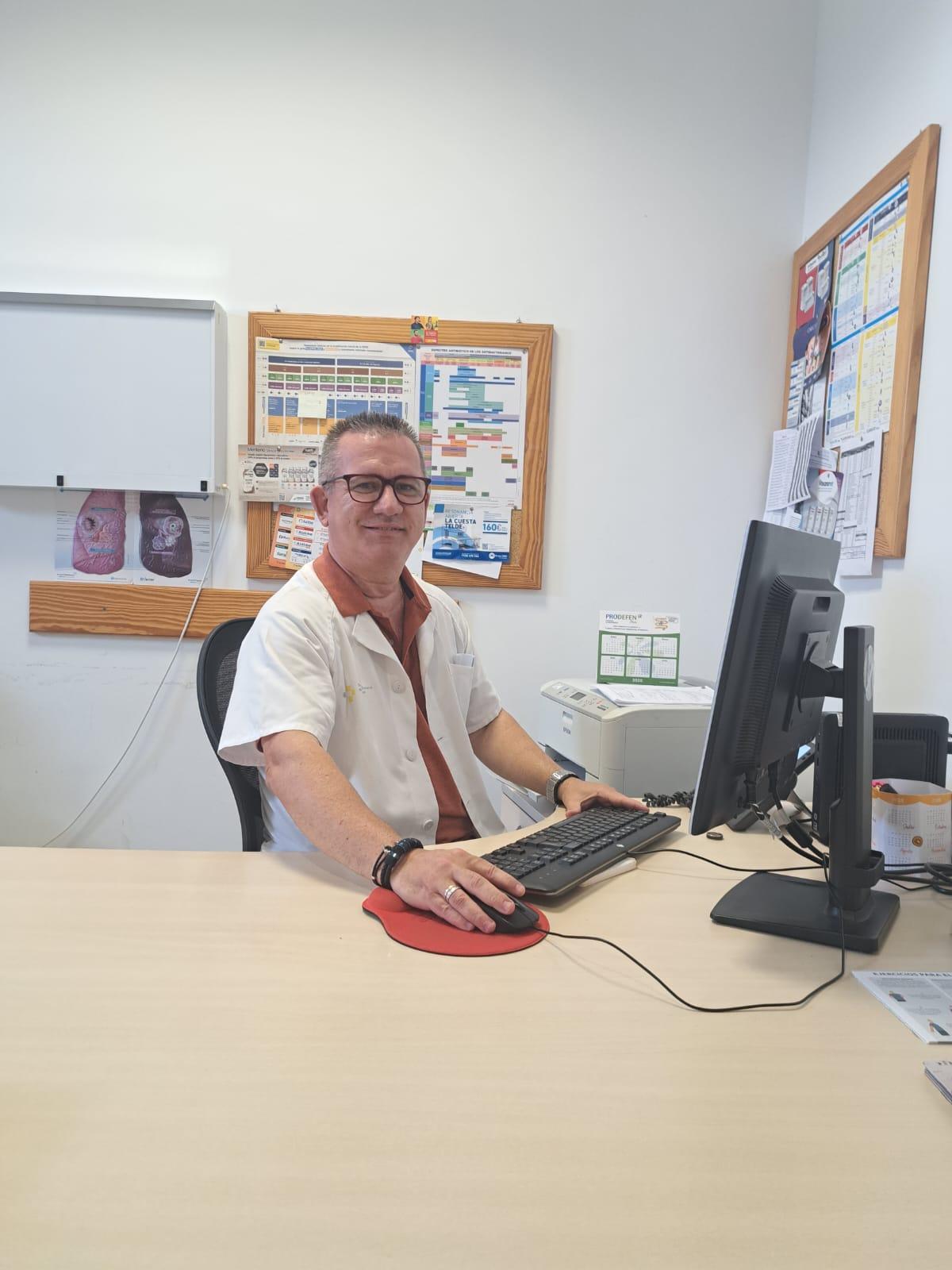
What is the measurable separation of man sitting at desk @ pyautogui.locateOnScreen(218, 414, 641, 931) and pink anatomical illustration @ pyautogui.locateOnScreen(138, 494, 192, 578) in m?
1.05

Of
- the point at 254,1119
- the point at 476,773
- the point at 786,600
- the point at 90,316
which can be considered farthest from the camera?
the point at 90,316

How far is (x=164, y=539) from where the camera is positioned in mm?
2561

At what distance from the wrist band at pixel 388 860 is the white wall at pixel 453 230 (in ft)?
4.93

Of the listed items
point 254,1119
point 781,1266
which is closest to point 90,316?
point 254,1119

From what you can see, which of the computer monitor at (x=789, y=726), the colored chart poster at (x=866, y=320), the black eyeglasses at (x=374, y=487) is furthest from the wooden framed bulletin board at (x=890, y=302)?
the black eyeglasses at (x=374, y=487)

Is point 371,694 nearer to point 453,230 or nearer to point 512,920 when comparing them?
point 512,920

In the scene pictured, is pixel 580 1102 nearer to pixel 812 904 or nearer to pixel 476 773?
pixel 812 904

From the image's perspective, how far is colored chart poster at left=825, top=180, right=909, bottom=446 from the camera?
1889 mm

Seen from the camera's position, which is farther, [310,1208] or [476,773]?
[476,773]

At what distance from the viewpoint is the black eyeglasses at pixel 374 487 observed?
1.60 m

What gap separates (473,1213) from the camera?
57 cm

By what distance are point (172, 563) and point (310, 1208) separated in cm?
224

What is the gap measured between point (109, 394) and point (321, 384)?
613mm

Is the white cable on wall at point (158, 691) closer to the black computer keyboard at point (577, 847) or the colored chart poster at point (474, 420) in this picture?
the colored chart poster at point (474, 420)
